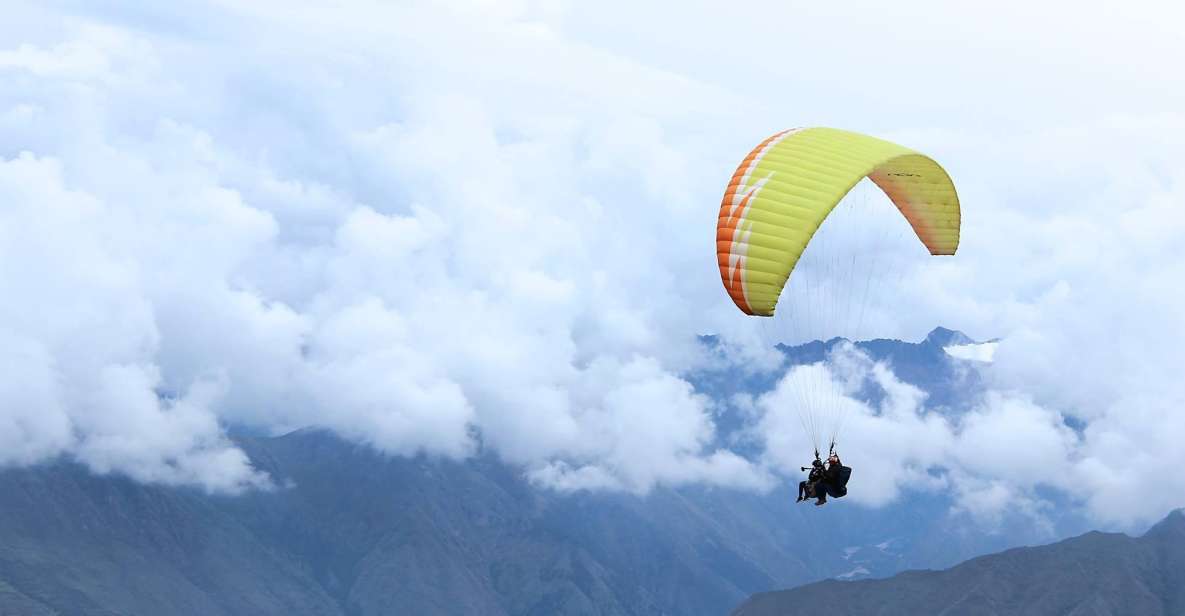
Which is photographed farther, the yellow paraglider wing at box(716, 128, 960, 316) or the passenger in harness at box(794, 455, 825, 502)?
the passenger in harness at box(794, 455, 825, 502)

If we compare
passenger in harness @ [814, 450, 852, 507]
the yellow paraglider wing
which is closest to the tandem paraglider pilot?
passenger in harness @ [814, 450, 852, 507]

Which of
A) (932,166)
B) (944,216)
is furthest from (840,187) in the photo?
(944,216)

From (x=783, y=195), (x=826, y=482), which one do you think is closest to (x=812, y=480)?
(x=826, y=482)

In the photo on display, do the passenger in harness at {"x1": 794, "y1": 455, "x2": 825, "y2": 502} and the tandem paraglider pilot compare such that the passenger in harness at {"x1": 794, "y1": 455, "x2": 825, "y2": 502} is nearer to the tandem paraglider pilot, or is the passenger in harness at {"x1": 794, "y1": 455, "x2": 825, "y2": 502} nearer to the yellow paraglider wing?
the tandem paraglider pilot

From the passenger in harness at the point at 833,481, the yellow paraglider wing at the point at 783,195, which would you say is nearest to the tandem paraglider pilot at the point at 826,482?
the passenger in harness at the point at 833,481

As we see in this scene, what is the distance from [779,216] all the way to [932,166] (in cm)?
1225

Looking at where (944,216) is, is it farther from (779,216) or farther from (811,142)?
(779,216)

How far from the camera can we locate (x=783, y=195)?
207 ft

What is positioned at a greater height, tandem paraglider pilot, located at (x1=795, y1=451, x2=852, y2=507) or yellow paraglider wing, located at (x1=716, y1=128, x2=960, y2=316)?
yellow paraglider wing, located at (x1=716, y1=128, x2=960, y2=316)

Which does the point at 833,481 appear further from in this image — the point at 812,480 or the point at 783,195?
the point at 783,195

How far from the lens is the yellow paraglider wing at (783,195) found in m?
61.4

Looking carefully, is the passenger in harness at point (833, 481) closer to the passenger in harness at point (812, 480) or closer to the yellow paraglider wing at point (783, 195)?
the passenger in harness at point (812, 480)

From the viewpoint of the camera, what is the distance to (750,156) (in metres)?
68.1

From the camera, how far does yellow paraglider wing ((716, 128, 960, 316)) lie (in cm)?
6144
